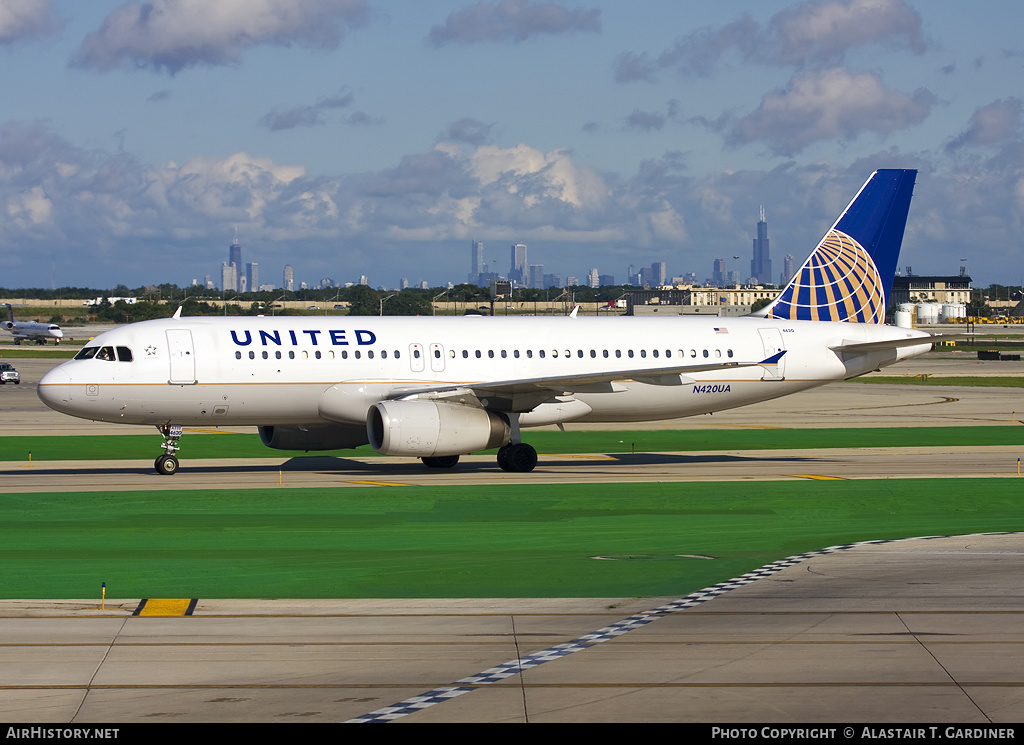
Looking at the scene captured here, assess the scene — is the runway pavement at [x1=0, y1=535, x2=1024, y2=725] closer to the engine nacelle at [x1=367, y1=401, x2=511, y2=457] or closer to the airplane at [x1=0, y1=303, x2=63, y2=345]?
the engine nacelle at [x1=367, y1=401, x2=511, y2=457]

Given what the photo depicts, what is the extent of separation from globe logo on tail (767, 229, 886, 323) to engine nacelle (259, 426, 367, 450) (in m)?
14.8

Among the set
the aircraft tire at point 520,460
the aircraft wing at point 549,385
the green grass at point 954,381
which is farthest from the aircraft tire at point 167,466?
the green grass at point 954,381

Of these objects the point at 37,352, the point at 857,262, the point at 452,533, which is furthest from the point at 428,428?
the point at 37,352

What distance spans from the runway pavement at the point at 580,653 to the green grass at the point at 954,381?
191ft

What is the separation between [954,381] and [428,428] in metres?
56.7

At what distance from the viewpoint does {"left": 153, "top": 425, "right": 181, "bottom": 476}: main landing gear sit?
3400cm

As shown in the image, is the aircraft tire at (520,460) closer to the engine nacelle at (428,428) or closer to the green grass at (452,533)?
the engine nacelle at (428,428)

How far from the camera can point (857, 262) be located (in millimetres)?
41562

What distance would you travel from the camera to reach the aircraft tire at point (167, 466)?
33997 mm

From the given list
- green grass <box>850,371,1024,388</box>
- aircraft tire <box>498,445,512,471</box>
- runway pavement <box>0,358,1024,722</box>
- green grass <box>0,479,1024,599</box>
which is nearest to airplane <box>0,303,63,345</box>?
green grass <box>850,371,1024,388</box>

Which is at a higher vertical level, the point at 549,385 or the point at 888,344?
the point at 888,344

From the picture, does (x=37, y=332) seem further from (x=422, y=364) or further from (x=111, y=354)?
(x=422, y=364)
